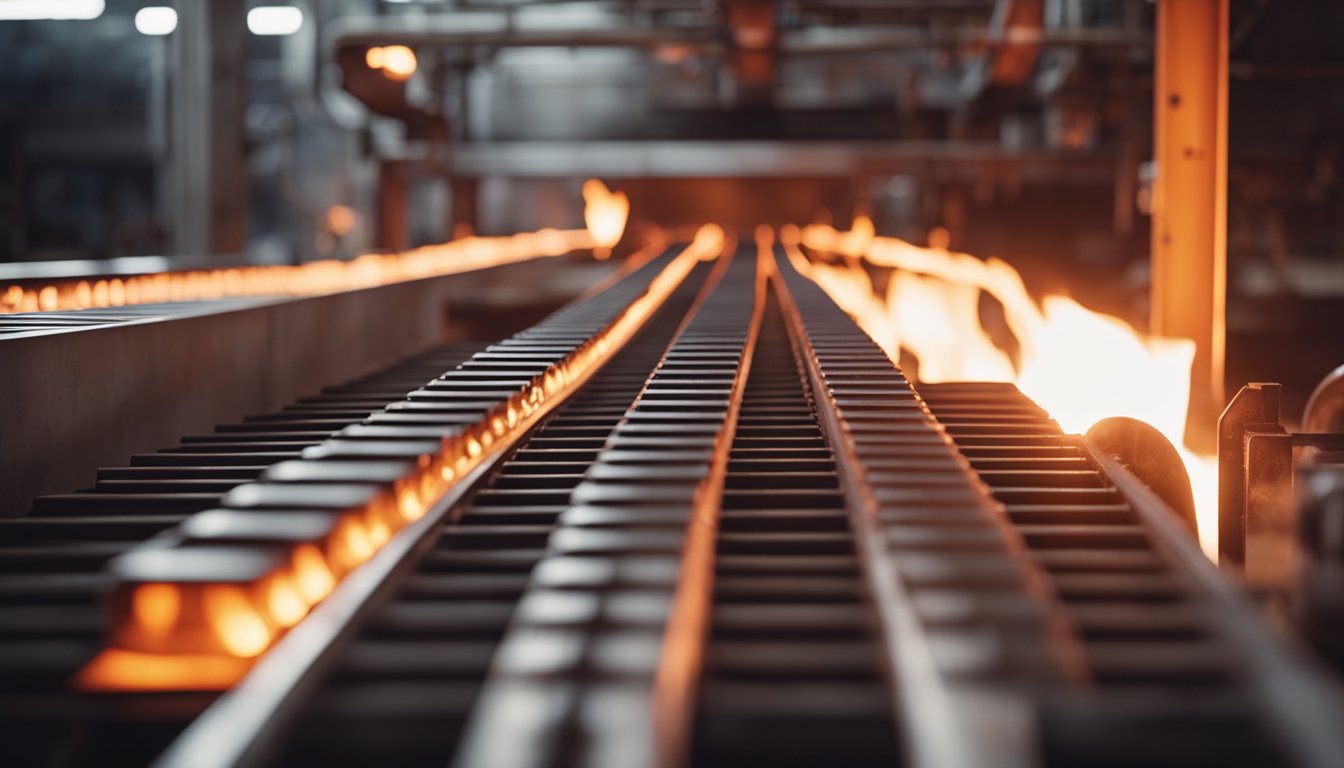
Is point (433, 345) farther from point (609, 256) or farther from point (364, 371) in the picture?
point (609, 256)

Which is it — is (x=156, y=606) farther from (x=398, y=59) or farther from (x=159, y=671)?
(x=398, y=59)

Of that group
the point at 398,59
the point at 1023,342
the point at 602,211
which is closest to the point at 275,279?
the point at 398,59

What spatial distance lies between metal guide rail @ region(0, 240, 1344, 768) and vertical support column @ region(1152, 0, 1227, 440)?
2.87m

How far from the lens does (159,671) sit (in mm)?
2305

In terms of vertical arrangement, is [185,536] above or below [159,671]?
above

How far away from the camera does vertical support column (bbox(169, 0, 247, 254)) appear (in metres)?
10.8

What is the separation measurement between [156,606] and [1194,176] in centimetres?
553

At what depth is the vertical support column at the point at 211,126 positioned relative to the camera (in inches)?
425

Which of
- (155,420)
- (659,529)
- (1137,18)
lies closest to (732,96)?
(1137,18)

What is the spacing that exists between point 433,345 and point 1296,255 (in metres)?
12.1

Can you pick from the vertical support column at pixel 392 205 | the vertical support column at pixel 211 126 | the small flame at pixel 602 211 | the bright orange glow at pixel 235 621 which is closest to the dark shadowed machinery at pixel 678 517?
the bright orange glow at pixel 235 621

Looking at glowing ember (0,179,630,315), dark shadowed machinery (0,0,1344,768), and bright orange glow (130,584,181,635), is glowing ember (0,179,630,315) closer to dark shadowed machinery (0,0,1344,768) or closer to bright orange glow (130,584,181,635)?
dark shadowed machinery (0,0,1344,768)

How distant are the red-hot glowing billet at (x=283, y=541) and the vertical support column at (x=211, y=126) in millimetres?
8016

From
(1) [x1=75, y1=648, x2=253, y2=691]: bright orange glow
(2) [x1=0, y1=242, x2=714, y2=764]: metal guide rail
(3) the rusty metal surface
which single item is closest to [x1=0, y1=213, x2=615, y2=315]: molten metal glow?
(2) [x1=0, y1=242, x2=714, y2=764]: metal guide rail
